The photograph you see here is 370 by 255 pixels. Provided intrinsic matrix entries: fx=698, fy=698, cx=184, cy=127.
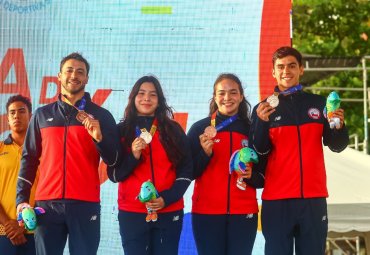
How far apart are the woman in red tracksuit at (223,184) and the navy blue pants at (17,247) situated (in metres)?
Answer: 1.18

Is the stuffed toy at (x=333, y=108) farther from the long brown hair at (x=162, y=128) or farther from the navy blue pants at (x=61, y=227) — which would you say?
the navy blue pants at (x=61, y=227)

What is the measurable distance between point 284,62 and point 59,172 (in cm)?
148

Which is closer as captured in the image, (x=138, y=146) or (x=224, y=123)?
(x=138, y=146)

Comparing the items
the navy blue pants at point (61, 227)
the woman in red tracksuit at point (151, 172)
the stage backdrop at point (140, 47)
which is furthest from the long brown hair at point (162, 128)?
the stage backdrop at point (140, 47)

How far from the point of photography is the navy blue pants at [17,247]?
185 inches

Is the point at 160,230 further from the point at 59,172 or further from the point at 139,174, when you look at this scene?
the point at 59,172

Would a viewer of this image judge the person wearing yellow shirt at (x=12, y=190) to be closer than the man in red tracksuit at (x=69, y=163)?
No

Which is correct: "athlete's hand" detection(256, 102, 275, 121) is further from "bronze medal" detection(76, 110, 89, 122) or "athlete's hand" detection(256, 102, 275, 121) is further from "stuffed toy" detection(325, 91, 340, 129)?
"bronze medal" detection(76, 110, 89, 122)

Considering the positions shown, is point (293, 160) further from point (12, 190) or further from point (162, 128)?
point (12, 190)

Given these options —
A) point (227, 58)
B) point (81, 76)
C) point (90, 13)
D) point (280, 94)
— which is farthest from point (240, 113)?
point (90, 13)

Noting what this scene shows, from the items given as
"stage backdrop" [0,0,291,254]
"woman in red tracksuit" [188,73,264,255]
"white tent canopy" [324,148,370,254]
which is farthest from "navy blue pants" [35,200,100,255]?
"white tent canopy" [324,148,370,254]

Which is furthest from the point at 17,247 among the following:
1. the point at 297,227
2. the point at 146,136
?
the point at 297,227

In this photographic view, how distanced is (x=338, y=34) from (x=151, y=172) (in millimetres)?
9313

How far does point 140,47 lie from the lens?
624 centimetres
